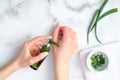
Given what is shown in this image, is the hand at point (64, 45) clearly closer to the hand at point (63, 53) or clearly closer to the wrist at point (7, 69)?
the hand at point (63, 53)

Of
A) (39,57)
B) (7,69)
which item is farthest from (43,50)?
(7,69)

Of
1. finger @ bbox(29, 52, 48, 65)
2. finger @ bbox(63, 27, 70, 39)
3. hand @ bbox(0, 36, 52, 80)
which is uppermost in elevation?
finger @ bbox(63, 27, 70, 39)

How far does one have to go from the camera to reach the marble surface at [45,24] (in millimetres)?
1402

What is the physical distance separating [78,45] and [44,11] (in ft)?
0.56

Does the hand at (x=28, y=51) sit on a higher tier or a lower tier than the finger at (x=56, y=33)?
lower

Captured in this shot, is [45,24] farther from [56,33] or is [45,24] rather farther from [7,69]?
[7,69]

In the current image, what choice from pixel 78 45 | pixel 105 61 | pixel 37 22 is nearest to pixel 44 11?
pixel 37 22

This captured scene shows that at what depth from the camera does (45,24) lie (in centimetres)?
142

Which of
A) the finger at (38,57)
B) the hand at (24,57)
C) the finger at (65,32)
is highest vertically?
the finger at (65,32)

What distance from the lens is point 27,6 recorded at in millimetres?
1417

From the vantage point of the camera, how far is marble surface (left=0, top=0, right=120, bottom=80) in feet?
4.60

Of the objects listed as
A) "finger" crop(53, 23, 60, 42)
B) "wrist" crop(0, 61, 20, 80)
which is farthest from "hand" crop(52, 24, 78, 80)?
"wrist" crop(0, 61, 20, 80)

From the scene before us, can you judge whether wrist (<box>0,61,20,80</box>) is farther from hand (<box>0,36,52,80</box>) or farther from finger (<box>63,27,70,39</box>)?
finger (<box>63,27,70,39</box>)

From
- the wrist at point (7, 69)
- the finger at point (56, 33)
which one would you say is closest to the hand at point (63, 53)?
the finger at point (56, 33)
